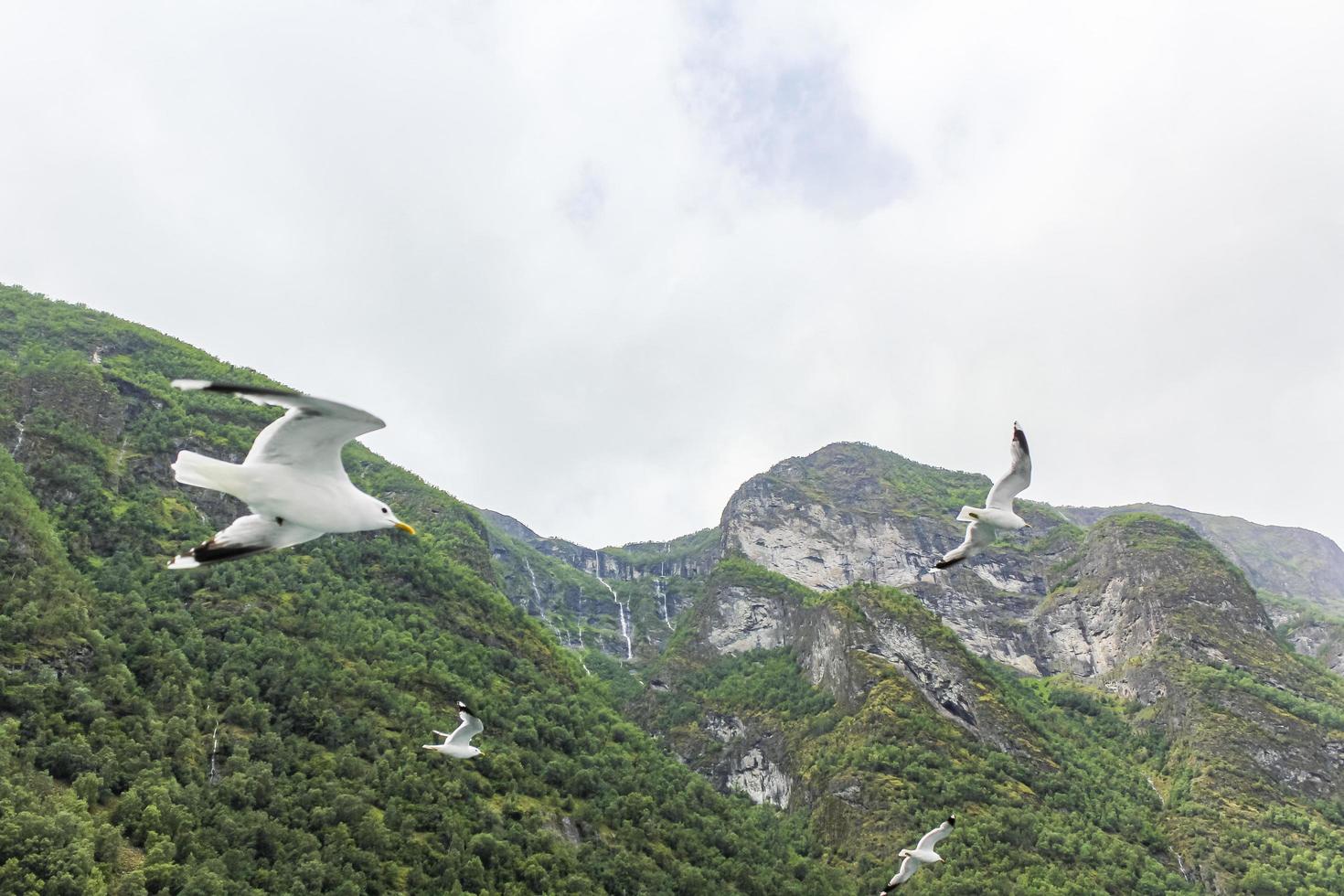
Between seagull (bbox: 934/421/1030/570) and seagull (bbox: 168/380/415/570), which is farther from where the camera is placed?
seagull (bbox: 934/421/1030/570)

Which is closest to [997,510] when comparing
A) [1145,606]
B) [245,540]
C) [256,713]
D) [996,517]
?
[996,517]

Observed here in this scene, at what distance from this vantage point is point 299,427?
6.62 metres

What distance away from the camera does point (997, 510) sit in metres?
12.5

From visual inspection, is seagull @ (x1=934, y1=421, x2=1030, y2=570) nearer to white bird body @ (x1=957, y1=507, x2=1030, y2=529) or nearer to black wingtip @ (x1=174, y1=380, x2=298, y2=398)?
white bird body @ (x1=957, y1=507, x2=1030, y2=529)

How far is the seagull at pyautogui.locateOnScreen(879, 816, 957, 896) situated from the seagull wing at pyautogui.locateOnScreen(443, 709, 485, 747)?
929 centimetres

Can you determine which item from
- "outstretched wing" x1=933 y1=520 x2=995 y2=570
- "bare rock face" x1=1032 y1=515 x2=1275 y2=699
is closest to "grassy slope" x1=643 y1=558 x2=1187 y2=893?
"bare rock face" x1=1032 y1=515 x2=1275 y2=699

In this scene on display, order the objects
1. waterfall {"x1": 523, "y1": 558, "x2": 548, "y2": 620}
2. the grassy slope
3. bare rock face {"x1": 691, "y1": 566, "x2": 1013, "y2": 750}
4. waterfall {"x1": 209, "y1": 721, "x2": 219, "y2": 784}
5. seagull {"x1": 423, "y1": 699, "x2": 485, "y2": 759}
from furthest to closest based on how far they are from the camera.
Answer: waterfall {"x1": 523, "y1": 558, "x2": 548, "y2": 620}
bare rock face {"x1": 691, "y1": 566, "x2": 1013, "y2": 750}
the grassy slope
waterfall {"x1": 209, "y1": 721, "x2": 219, "y2": 784}
seagull {"x1": 423, "y1": 699, "x2": 485, "y2": 759}

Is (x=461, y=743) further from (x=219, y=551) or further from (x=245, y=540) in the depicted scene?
(x=219, y=551)

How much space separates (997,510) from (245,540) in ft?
35.1

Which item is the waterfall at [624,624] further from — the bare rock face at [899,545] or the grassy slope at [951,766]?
the grassy slope at [951,766]

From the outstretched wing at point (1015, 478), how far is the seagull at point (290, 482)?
392 inches

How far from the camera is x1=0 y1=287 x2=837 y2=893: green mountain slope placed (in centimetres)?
3331

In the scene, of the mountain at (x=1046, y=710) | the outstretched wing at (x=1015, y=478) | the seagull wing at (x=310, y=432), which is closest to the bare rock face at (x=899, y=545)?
the mountain at (x=1046, y=710)

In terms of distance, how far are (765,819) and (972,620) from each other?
84931 millimetres
